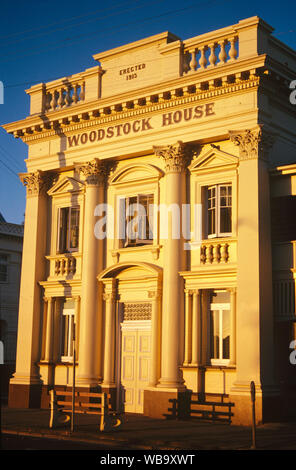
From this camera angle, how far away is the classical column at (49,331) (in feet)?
82.9

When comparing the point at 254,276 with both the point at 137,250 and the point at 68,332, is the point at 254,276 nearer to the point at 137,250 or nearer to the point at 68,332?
the point at 137,250

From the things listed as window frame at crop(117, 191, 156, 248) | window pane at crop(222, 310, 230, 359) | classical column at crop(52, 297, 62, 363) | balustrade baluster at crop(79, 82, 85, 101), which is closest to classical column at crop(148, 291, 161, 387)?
window frame at crop(117, 191, 156, 248)

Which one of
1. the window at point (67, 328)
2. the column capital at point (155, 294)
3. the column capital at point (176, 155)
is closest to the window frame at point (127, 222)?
the column capital at point (176, 155)

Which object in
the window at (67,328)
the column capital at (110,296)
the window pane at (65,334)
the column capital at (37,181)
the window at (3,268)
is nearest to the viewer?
the column capital at (110,296)

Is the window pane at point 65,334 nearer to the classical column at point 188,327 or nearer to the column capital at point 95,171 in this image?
the column capital at point 95,171

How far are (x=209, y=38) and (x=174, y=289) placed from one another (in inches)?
Result: 313

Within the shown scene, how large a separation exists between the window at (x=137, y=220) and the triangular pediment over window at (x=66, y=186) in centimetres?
202

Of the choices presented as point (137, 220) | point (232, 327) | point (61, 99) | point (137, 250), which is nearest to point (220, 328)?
point (232, 327)

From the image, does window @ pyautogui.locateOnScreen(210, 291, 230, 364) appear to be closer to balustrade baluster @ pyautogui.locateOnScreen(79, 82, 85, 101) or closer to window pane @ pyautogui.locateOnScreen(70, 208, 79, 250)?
window pane @ pyautogui.locateOnScreen(70, 208, 79, 250)

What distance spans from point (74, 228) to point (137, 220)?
3027 millimetres
